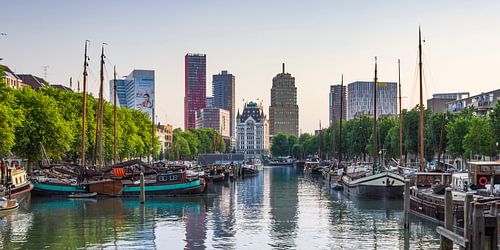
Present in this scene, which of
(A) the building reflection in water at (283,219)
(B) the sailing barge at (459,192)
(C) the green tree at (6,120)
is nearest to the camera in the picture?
(B) the sailing barge at (459,192)

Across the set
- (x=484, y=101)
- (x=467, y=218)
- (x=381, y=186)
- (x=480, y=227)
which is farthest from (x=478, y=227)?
(x=484, y=101)

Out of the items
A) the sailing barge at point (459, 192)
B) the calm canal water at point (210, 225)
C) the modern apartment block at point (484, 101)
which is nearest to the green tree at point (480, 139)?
the calm canal water at point (210, 225)

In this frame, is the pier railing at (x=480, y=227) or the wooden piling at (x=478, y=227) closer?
the wooden piling at (x=478, y=227)

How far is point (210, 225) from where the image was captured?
5588 cm

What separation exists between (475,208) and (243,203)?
49.9 metres

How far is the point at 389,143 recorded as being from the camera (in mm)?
145625

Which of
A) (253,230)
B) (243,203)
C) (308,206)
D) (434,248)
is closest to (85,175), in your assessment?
(243,203)

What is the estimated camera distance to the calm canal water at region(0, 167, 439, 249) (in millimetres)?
45750

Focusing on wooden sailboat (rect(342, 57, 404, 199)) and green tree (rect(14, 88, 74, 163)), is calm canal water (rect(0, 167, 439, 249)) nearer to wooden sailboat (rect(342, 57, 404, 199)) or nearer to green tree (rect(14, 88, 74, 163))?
wooden sailboat (rect(342, 57, 404, 199))

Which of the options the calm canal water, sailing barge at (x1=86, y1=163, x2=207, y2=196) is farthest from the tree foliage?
sailing barge at (x1=86, y1=163, x2=207, y2=196)

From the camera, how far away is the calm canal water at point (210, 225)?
4575 cm

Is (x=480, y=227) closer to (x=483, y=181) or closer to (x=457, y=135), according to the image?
(x=483, y=181)

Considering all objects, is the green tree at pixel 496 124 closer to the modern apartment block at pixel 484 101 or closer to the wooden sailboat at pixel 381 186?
the wooden sailboat at pixel 381 186

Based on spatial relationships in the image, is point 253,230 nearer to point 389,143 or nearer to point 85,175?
point 85,175
